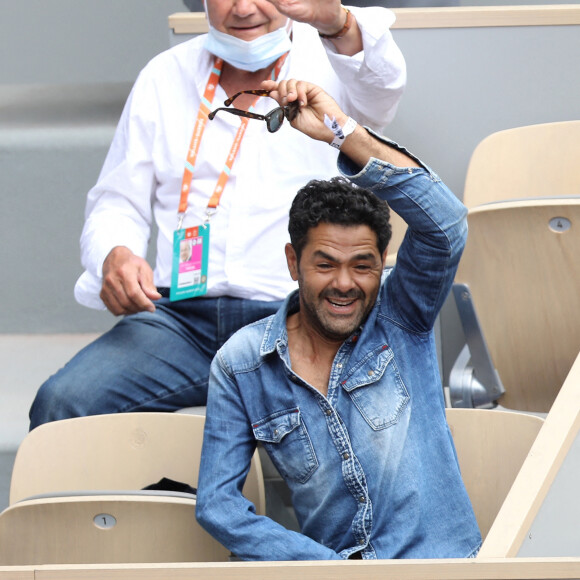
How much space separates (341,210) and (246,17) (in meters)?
0.87

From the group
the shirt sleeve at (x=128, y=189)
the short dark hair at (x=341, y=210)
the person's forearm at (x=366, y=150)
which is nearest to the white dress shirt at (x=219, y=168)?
the shirt sleeve at (x=128, y=189)

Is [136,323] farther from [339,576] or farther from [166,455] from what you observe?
[339,576]

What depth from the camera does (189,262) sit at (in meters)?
2.45

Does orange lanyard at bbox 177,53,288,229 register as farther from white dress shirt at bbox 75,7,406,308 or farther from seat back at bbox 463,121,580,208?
seat back at bbox 463,121,580,208

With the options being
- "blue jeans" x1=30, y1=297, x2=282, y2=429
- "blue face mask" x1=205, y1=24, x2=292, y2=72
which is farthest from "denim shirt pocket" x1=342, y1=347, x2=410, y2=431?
"blue face mask" x1=205, y1=24, x2=292, y2=72

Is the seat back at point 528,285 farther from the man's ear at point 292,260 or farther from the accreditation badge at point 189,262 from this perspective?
the accreditation badge at point 189,262

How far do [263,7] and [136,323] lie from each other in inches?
32.1

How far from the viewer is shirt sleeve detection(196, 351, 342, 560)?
5.53 ft

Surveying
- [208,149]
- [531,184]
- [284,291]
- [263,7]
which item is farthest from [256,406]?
[531,184]

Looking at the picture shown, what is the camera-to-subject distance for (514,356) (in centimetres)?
222

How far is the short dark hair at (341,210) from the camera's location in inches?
71.8

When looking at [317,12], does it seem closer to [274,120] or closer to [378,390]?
[274,120]

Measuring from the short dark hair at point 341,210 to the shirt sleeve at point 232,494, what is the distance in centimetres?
29

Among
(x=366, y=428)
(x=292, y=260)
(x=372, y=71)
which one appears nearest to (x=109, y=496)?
(x=366, y=428)
